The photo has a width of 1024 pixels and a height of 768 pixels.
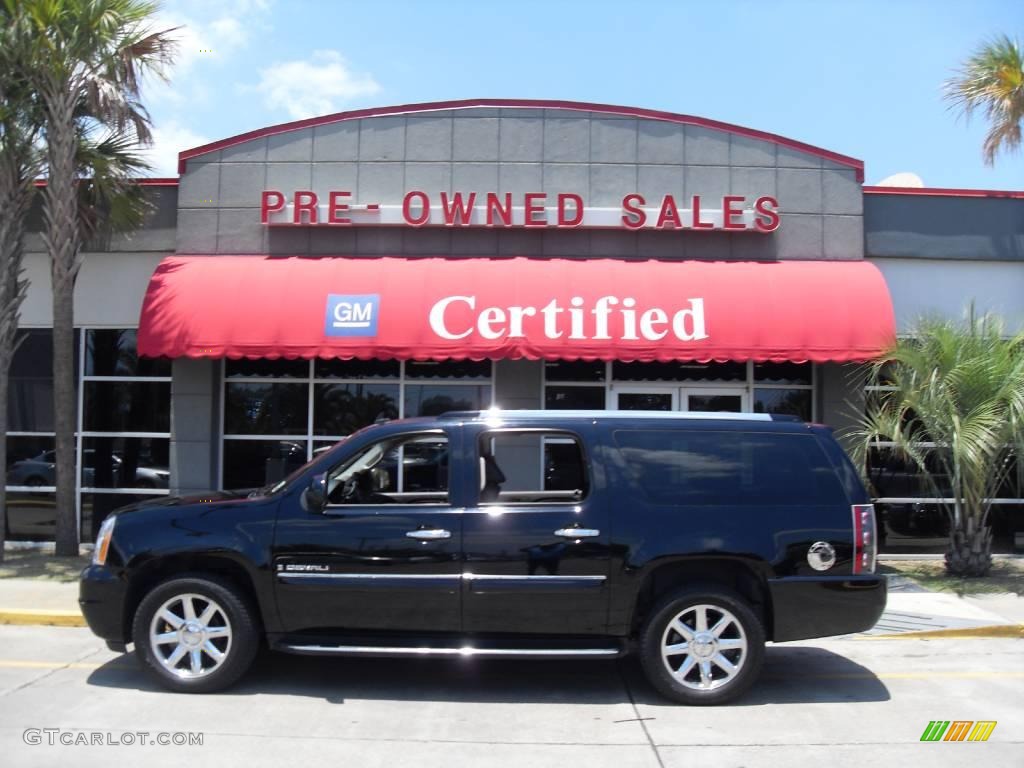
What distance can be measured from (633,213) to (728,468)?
671 cm

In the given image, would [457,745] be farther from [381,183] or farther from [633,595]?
[381,183]

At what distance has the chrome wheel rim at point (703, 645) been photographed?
20.3 feet

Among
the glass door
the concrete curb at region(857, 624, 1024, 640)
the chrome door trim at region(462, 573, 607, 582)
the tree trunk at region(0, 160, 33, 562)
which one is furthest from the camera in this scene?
the glass door

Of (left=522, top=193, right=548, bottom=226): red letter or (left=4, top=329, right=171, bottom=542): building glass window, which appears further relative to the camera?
(left=4, top=329, right=171, bottom=542): building glass window

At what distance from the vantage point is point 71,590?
31.7 feet

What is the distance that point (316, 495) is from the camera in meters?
6.22

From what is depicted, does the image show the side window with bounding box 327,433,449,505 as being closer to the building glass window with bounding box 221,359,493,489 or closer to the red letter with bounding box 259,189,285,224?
the building glass window with bounding box 221,359,493,489

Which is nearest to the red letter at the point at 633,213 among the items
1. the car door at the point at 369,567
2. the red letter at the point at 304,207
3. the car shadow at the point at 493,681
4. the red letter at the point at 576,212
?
the red letter at the point at 576,212

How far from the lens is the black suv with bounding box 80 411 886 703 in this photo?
243 inches

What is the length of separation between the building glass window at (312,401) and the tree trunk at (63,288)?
208cm

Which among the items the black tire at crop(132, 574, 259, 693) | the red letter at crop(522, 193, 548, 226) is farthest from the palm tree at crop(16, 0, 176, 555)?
the black tire at crop(132, 574, 259, 693)

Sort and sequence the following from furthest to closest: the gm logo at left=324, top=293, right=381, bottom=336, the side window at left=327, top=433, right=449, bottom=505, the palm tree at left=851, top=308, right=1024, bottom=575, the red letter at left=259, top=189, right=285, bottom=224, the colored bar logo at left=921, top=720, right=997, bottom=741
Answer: the red letter at left=259, top=189, right=285, bottom=224 → the gm logo at left=324, top=293, right=381, bottom=336 → the palm tree at left=851, top=308, right=1024, bottom=575 → the side window at left=327, top=433, right=449, bottom=505 → the colored bar logo at left=921, top=720, right=997, bottom=741

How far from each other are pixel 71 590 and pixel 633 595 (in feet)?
21.4

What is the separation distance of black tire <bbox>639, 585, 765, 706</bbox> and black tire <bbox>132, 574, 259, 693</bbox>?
2708 millimetres
